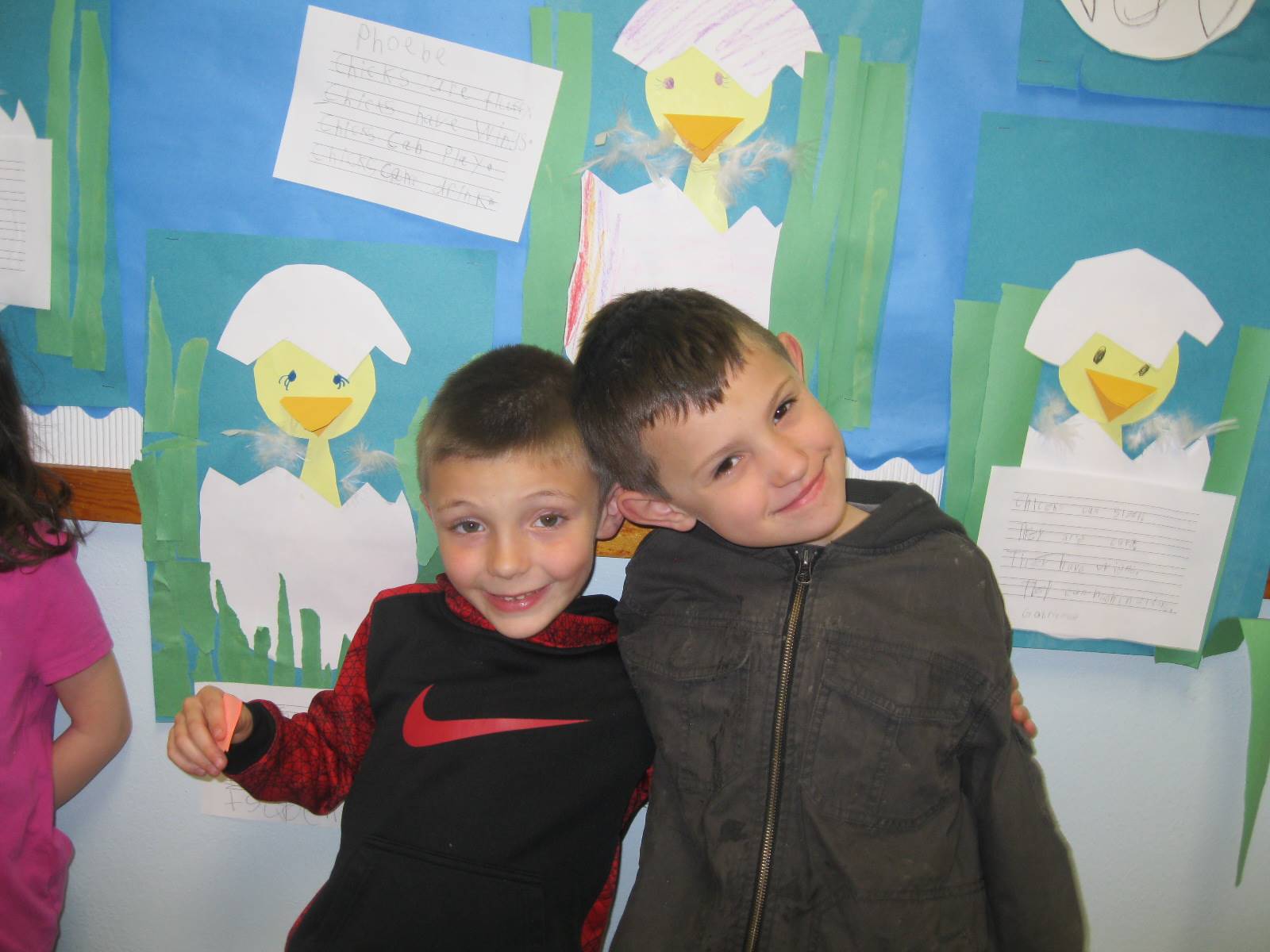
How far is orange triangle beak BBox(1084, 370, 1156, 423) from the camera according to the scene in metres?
0.99

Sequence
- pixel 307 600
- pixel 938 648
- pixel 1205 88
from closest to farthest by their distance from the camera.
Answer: pixel 938 648 < pixel 1205 88 < pixel 307 600

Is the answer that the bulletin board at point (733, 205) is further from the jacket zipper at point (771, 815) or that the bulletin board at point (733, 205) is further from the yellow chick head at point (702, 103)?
the jacket zipper at point (771, 815)

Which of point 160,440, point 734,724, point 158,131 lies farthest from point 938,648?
point 158,131

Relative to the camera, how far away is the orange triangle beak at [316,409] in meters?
1.03

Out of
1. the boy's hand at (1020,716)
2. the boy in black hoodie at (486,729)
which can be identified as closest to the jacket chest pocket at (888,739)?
the boy's hand at (1020,716)

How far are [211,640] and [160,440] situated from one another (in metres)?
0.29

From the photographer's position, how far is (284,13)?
96cm

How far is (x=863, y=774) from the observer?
78 cm

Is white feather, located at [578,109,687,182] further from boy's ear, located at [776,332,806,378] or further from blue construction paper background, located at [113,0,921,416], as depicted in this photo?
boy's ear, located at [776,332,806,378]

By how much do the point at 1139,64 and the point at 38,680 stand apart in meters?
1.59

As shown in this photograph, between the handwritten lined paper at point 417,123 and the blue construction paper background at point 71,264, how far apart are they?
26cm

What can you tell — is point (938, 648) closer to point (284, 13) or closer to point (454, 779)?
point (454, 779)

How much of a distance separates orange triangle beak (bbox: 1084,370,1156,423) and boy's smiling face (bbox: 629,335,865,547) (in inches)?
16.7

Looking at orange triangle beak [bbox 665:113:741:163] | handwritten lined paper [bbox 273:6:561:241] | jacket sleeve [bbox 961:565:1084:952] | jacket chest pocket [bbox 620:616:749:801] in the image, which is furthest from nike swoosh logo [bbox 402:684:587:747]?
orange triangle beak [bbox 665:113:741:163]
